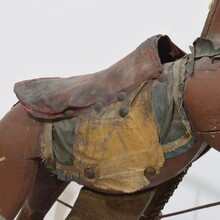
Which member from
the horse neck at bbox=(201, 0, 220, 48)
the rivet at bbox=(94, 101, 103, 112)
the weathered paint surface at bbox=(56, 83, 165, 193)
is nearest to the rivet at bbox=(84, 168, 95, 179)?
the weathered paint surface at bbox=(56, 83, 165, 193)

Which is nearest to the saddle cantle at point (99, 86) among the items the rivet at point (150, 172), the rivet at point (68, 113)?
the rivet at point (68, 113)

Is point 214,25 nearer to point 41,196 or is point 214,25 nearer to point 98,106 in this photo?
point 98,106

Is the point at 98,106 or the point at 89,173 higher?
the point at 98,106

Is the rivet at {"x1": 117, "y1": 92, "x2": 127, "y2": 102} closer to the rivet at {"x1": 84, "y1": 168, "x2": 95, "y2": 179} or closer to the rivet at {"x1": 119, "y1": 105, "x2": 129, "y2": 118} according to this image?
the rivet at {"x1": 119, "y1": 105, "x2": 129, "y2": 118}

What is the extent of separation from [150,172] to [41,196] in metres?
0.35

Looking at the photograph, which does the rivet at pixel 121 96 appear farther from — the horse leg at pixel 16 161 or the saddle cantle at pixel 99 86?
the horse leg at pixel 16 161

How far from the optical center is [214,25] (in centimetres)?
79

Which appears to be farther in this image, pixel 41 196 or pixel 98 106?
pixel 41 196

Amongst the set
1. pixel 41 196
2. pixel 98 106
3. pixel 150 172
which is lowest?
pixel 41 196

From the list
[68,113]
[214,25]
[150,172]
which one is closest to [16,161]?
[68,113]

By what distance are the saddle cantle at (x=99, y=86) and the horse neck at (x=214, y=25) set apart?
0.09m

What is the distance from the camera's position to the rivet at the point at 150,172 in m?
0.83

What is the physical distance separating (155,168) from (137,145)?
0.05m

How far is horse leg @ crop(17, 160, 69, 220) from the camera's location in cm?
107
